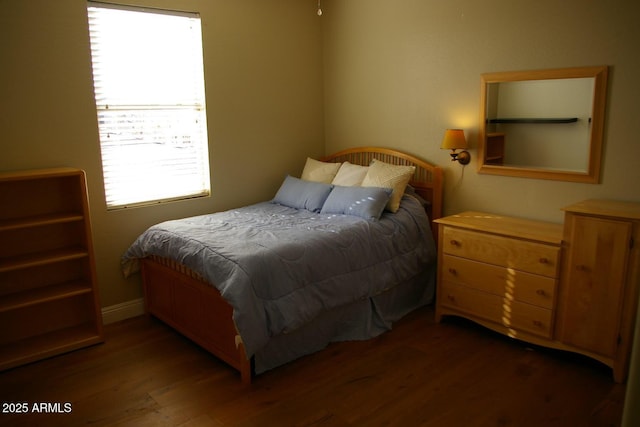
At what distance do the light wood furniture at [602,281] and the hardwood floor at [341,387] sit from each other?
213 mm

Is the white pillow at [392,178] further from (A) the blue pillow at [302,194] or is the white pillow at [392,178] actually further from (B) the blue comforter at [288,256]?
(A) the blue pillow at [302,194]

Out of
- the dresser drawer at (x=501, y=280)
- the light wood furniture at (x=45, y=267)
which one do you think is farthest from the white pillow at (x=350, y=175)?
the light wood furniture at (x=45, y=267)

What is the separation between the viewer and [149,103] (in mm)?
3652

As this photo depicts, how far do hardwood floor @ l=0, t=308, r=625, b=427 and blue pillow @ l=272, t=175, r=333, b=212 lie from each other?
1.19m

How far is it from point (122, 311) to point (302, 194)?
1.62m

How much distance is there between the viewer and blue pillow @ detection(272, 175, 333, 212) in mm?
3934

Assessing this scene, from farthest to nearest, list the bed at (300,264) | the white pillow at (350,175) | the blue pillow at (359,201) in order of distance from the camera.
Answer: the white pillow at (350,175) → the blue pillow at (359,201) → the bed at (300,264)

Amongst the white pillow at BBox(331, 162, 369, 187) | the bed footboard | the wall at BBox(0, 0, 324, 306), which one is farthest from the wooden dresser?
the wall at BBox(0, 0, 324, 306)

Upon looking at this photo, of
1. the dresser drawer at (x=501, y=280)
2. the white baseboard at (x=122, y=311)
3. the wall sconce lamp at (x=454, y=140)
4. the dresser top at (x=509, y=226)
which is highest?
the wall sconce lamp at (x=454, y=140)

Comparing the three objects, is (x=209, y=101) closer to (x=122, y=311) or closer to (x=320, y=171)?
(x=320, y=171)

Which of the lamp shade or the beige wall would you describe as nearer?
the beige wall

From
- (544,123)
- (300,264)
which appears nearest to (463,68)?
(544,123)

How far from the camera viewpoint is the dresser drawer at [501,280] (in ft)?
9.73

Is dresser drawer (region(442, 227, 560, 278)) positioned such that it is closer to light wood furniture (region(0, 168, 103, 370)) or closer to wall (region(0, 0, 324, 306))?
wall (region(0, 0, 324, 306))
